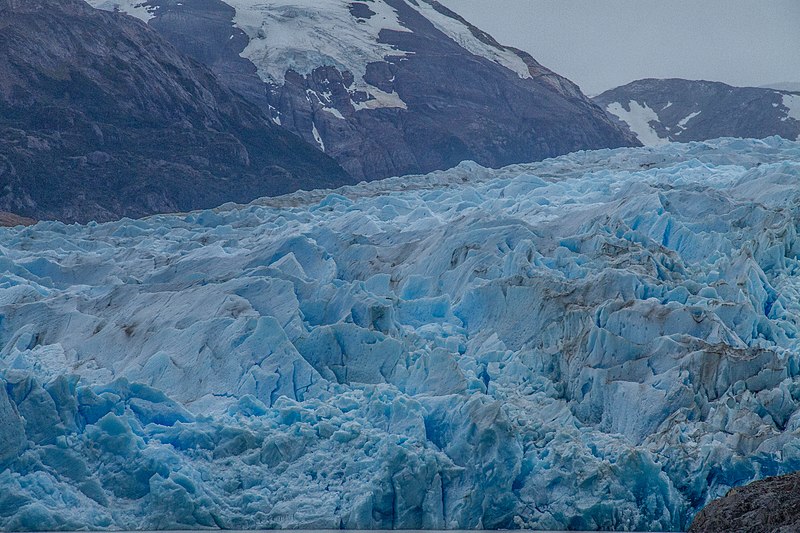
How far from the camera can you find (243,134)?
1179 inches

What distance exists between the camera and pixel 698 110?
4538 cm

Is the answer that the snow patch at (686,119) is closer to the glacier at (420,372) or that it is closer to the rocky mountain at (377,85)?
the rocky mountain at (377,85)

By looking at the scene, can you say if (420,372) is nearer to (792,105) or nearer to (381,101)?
(381,101)

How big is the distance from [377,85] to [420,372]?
79.6ft

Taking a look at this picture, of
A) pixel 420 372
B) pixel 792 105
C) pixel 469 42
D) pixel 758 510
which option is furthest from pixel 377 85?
pixel 758 510

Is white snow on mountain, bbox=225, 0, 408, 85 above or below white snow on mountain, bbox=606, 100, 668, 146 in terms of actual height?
above

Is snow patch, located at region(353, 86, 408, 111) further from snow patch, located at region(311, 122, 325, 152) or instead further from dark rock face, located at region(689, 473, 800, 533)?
dark rock face, located at region(689, 473, 800, 533)

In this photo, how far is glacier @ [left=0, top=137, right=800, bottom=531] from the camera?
984 centimetres

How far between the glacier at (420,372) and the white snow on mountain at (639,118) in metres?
30.2

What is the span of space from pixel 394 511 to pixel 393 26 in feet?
97.8

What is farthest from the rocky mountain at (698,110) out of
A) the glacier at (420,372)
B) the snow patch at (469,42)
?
the glacier at (420,372)

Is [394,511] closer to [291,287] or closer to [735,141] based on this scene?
[291,287]

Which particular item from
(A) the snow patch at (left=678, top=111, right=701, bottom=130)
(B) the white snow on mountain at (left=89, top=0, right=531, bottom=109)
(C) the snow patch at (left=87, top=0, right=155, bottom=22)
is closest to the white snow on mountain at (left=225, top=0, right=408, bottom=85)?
(B) the white snow on mountain at (left=89, top=0, right=531, bottom=109)

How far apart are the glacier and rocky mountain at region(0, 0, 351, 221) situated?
34.2 ft
